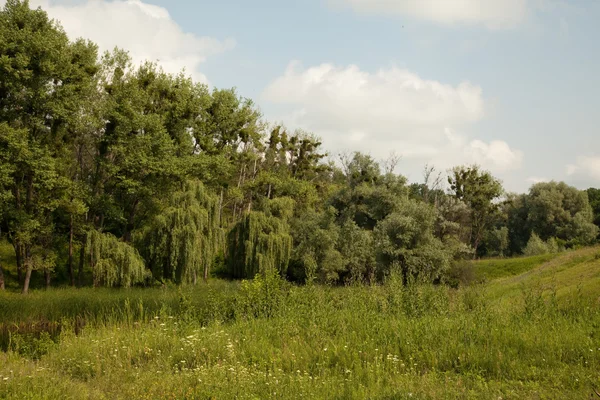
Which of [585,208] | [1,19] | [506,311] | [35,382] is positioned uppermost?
[1,19]

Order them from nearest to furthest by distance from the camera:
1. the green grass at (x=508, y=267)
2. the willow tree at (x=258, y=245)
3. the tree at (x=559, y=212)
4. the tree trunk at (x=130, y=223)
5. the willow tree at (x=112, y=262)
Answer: the willow tree at (x=112, y=262) → the tree trunk at (x=130, y=223) → the willow tree at (x=258, y=245) → the green grass at (x=508, y=267) → the tree at (x=559, y=212)

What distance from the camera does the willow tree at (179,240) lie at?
2909 cm

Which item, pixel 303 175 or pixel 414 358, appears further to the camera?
pixel 303 175

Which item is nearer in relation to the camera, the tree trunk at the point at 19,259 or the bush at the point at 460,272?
the tree trunk at the point at 19,259

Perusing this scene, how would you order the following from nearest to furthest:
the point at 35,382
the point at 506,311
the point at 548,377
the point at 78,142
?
1. the point at 548,377
2. the point at 35,382
3. the point at 506,311
4. the point at 78,142

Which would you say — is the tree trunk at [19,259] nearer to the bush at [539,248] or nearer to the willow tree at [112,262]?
the willow tree at [112,262]

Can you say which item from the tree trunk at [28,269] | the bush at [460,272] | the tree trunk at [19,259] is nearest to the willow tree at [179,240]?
the tree trunk at [28,269]

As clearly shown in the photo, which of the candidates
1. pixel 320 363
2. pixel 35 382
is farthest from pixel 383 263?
pixel 35 382

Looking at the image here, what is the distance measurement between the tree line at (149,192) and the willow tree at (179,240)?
75mm

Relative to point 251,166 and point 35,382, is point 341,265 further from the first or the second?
point 35,382

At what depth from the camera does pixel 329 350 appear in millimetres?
9203

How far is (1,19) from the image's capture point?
2539 centimetres

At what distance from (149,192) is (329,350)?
2410 cm

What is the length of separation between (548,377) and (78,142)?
3069cm
